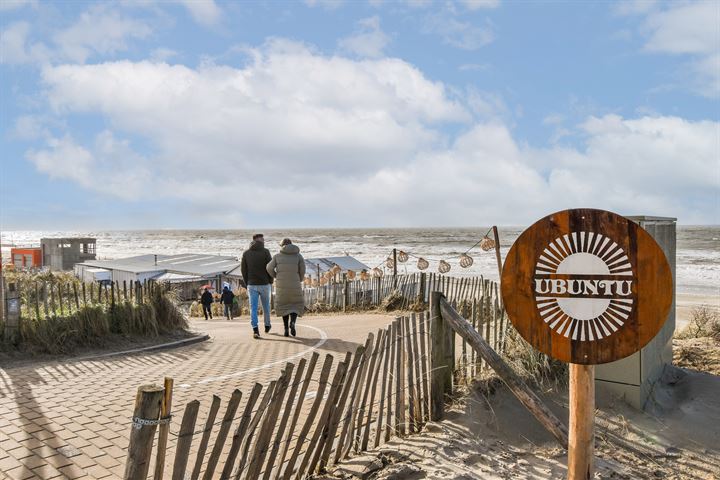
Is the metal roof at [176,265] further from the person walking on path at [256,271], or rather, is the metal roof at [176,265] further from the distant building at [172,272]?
the person walking on path at [256,271]

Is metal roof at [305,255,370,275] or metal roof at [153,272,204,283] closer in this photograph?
metal roof at [305,255,370,275]

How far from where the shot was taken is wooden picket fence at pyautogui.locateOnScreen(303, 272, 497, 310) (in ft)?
44.6

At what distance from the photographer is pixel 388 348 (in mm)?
4387

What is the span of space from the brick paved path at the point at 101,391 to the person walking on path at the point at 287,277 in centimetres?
59

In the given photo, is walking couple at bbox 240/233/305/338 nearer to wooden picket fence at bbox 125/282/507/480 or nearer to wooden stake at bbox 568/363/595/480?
wooden picket fence at bbox 125/282/507/480

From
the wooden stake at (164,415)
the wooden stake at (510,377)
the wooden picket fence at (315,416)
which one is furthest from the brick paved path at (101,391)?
the wooden stake at (510,377)

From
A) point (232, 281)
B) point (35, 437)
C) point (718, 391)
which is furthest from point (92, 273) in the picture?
point (718, 391)

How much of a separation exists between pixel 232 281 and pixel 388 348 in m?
26.1

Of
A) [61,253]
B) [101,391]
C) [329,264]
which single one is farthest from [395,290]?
[61,253]

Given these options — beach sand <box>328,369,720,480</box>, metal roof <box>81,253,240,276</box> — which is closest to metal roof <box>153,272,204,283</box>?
metal roof <box>81,253,240,276</box>

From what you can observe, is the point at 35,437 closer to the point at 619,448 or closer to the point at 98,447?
the point at 98,447

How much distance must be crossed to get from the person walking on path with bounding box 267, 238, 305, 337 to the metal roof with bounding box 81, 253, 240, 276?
2143 cm

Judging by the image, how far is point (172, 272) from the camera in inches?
1204

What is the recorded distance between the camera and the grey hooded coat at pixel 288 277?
29.3ft
